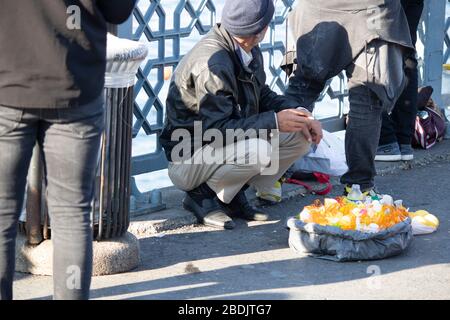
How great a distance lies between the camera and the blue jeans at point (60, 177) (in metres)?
3.38

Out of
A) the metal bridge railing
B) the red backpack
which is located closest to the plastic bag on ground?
the metal bridge railing

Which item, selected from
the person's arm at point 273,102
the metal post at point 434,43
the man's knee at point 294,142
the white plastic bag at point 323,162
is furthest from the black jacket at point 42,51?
the metal post at point 434,43

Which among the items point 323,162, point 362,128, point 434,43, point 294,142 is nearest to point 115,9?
point 294,142

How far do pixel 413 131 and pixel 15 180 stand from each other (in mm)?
4050

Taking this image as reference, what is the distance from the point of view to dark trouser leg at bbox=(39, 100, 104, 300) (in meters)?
3.42

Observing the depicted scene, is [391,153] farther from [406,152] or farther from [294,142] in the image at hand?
[294,142]

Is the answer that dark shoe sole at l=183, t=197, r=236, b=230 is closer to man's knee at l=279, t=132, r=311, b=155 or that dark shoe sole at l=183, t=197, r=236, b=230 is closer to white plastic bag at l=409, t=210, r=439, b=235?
man's knee at l=279, t=132, r=311, b=155

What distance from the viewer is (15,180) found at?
3.44m

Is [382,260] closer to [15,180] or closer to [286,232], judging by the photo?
[286,232]

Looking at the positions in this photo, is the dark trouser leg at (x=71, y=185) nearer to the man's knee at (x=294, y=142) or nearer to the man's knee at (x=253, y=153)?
the man's knee at (x=253, y=153)

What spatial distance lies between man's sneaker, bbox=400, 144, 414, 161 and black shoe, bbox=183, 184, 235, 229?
1.89m

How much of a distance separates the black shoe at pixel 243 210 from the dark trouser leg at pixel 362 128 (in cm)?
61
